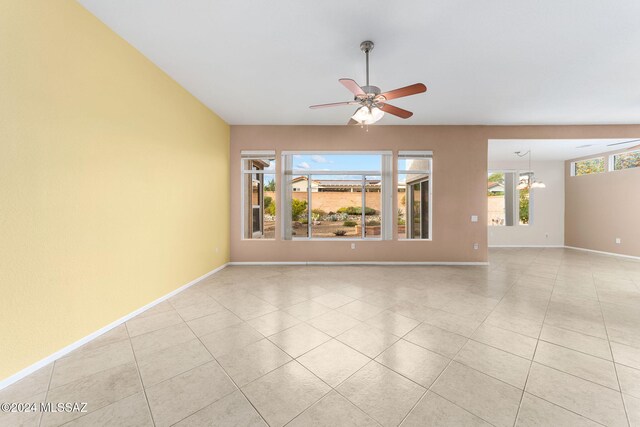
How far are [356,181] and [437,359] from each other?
405cm

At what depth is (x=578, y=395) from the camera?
1.62 m

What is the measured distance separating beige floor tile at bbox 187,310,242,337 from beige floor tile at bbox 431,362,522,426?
211cm

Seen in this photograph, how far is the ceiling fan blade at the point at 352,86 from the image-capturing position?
91.2 inches

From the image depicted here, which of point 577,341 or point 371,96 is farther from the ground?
point 371,96

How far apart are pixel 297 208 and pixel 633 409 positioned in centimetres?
497

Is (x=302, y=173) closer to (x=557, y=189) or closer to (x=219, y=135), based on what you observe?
(x=219, y=135)

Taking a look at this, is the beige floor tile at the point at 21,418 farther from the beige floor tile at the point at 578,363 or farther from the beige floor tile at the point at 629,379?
the beige floor tile at the point at 629,379

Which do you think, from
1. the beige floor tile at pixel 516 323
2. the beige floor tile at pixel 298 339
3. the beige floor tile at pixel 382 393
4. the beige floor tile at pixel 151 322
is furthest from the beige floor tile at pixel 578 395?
the beige floor tile at pixel 151 322

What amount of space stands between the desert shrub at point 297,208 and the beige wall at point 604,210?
8607 millimetres

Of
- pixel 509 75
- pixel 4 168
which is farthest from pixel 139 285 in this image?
pixel 509 75

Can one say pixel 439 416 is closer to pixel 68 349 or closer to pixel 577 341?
pixel 577 341

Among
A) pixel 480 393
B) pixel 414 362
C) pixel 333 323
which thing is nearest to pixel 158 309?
pixel 333 323

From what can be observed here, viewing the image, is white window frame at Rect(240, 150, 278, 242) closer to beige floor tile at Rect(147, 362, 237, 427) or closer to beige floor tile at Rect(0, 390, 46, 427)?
beige floor tile at Rect(147, 362, 237, 427)

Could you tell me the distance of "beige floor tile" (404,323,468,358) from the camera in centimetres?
215
